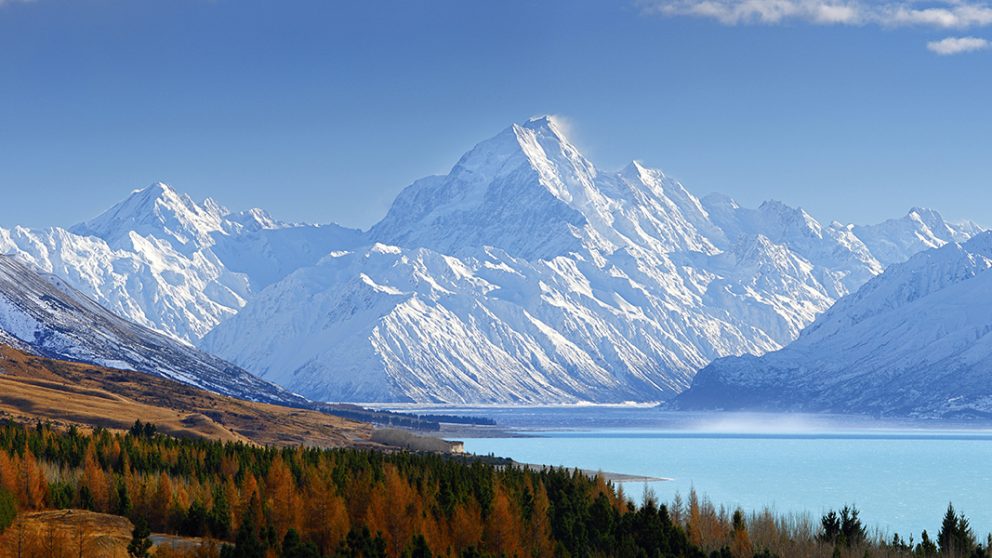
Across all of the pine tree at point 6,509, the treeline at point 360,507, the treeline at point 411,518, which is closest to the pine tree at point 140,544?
the treeline at point 411,518

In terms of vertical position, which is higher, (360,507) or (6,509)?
(360,507)

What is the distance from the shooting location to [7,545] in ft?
360

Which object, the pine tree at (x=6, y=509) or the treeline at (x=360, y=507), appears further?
the treeline at (x=360, y=507)

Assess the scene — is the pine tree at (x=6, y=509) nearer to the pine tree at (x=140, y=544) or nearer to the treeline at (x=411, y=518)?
the treeline at (x=411, y=518)

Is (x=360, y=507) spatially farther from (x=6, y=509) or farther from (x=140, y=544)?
(x=140, y=544)

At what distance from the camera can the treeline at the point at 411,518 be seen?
397ft

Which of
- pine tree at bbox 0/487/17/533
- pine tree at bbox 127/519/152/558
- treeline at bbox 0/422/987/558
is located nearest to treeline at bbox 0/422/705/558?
treeline at bbox 0/422/987/558

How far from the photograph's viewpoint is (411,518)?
12988cm

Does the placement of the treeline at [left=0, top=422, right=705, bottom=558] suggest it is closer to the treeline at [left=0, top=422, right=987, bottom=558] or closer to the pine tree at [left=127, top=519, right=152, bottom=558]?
the treeline at [left=0, top=422, right=987, bottom=558]

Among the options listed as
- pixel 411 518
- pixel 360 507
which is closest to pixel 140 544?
pixel 411 518

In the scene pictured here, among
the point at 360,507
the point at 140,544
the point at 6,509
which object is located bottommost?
the point at 140,544

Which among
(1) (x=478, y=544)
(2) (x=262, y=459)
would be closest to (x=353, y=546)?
(1) (x=478, y=544)

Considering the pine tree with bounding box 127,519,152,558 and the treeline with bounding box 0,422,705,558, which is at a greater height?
the treeline with bounding box 0,422,705,558

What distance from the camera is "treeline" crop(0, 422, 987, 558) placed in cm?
12106
